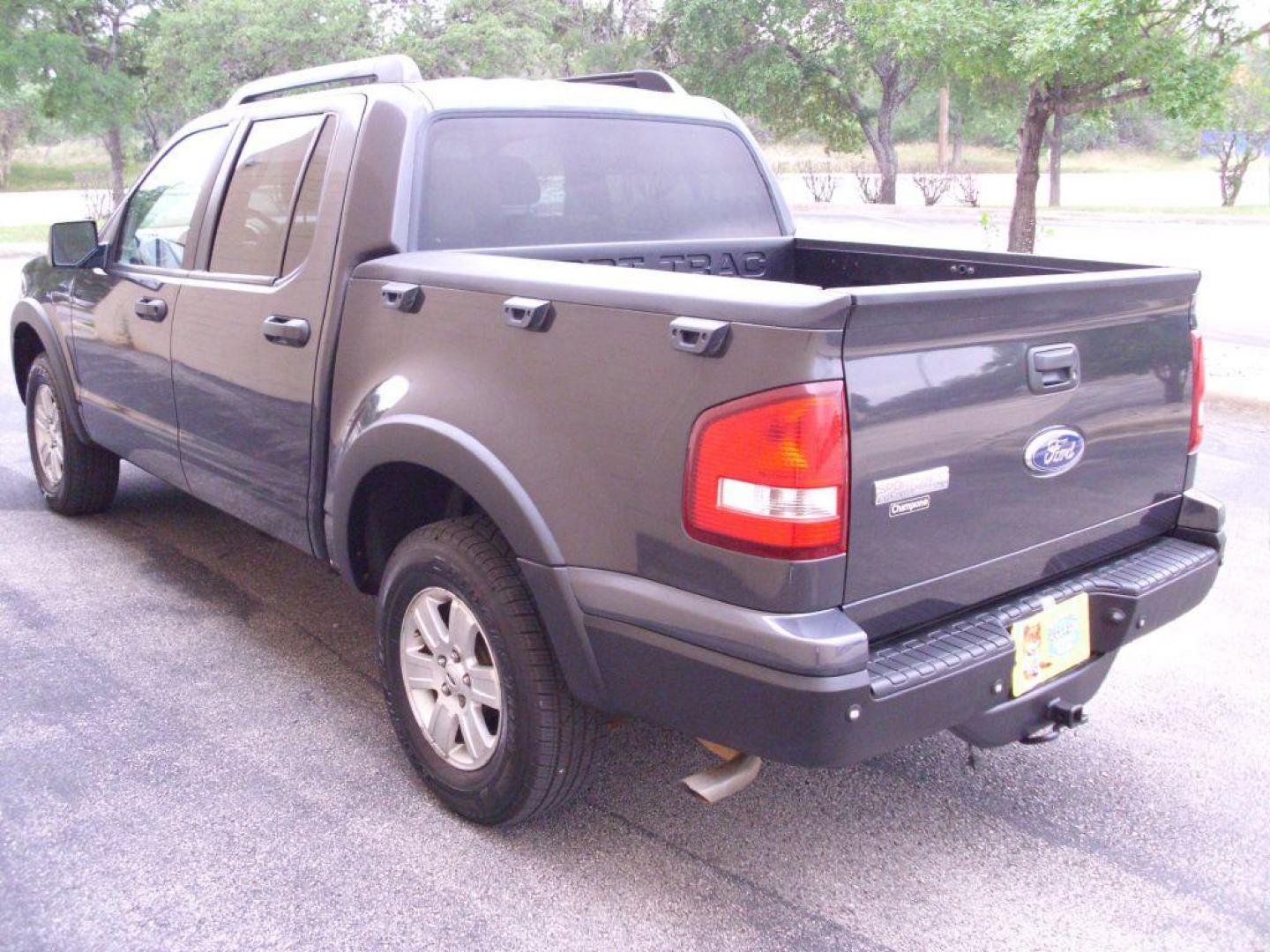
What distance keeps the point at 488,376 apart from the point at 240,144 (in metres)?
1.85

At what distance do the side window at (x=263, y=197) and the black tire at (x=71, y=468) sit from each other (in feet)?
5.46

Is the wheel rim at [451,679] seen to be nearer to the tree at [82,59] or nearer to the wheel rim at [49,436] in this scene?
the wheel rim at [49,436]

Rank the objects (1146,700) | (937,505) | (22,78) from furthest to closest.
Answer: (22,78) < (1146,700) < (937,505)

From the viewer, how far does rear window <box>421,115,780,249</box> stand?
3646mm

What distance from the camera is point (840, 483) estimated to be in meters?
2.40

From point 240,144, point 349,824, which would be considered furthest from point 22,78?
point 349,824

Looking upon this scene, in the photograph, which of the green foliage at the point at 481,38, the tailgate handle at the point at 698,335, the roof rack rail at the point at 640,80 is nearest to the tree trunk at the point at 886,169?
the green foliage at the point at 481,38

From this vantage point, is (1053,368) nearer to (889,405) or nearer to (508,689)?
(889,405)

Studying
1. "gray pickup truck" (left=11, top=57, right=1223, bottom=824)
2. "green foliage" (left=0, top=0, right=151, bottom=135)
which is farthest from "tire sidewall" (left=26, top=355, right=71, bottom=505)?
"green foliage" (left=0, top=0, right=151, bottom=135)

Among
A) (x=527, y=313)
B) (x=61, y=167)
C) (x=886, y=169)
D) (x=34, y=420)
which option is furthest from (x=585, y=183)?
(x=61, y=167)

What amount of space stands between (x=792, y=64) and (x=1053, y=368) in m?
28.6

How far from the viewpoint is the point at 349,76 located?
4.01 meters

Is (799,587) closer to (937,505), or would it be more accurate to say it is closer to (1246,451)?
(937,505)

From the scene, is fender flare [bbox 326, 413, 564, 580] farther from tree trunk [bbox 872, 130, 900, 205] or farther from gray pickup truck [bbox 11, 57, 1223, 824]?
tree trunk [bbox 872, 130, 900, 205]
